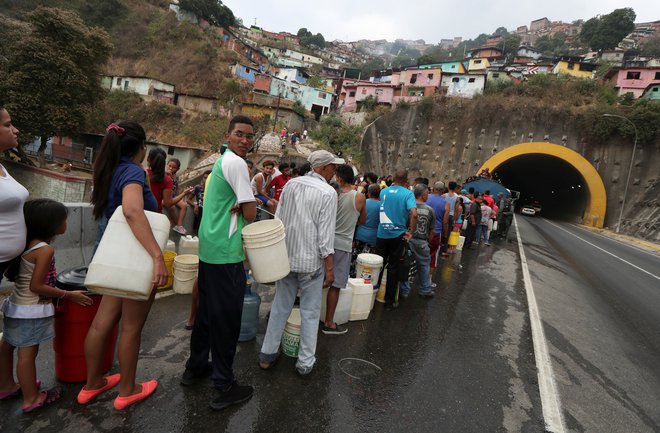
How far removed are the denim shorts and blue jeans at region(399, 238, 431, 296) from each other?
449cm

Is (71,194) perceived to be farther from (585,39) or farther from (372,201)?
(585,39)

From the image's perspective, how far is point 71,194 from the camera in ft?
58.3

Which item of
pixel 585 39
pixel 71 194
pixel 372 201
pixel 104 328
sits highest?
pixel 585 39

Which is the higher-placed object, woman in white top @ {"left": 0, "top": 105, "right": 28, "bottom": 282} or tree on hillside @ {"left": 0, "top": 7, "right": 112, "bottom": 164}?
tree on hillside @ {"left": 0, "top": 7, "right": 112, "bottom": 164}

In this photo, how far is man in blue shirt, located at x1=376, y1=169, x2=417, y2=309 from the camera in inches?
194

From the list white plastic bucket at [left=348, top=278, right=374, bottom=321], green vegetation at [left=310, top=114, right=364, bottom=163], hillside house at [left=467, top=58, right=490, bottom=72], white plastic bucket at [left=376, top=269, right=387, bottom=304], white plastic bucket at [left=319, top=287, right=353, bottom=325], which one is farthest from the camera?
hillside house at [left=467, top=58, right=490, bottom=72]

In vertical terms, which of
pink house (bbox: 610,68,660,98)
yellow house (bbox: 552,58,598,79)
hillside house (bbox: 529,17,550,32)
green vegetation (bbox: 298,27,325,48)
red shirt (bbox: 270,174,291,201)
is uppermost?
hillside house (bbox: 529,17,550,32)

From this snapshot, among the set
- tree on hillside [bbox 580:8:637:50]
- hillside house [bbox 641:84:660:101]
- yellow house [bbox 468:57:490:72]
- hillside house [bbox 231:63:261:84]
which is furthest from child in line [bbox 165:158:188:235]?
tree on hillside [bbox 580:8:637:50]

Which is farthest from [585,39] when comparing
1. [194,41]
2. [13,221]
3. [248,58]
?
[13,221]

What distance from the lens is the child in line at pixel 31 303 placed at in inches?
90.0

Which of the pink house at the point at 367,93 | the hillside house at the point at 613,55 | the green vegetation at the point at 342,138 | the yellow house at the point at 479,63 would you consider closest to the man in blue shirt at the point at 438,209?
the green vegetation at the point at 342,138

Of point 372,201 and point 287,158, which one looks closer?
point 372,201

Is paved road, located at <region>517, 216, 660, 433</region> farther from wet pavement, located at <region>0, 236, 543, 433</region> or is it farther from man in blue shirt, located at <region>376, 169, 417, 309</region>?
man in blue shirt, located at <region>376, 169, 417, 309</region>

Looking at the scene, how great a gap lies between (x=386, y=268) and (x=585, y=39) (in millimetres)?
105672
